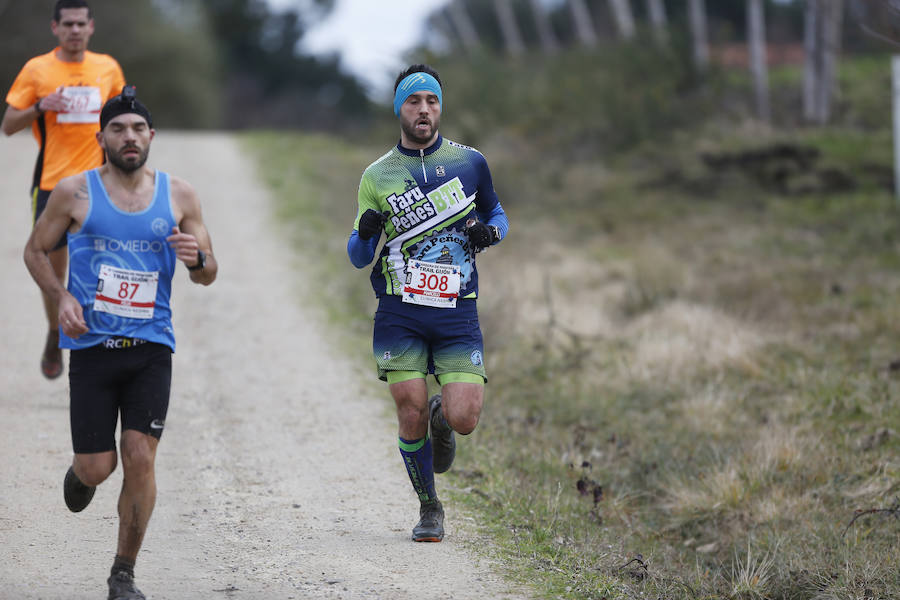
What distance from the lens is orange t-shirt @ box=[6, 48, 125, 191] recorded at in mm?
7379

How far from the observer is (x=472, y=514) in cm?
626

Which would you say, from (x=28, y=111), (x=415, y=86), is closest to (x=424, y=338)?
(x=415, y=86)

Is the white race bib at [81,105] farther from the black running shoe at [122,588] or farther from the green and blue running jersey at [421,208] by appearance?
the black running shoe at [122,588]

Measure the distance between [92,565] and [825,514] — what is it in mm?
4618

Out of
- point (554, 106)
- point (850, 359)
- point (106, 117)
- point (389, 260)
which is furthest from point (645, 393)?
point (554, 106)

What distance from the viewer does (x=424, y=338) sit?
5.56 metres

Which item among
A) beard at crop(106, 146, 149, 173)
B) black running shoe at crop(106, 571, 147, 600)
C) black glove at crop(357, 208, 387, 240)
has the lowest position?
black running shoe at crop(106, 571, 147, 600)

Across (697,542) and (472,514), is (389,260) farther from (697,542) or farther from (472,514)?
(697,542)

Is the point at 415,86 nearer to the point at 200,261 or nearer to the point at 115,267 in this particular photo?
the point at 200,261

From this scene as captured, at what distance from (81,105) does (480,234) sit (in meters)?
3.61

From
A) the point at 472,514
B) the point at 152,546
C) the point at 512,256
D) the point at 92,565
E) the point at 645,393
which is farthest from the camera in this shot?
the point at 512,256

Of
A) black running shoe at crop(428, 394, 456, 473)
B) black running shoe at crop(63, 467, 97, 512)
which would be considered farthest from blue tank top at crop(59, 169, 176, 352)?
black running shoe at crop(428, 394, 456, 473)

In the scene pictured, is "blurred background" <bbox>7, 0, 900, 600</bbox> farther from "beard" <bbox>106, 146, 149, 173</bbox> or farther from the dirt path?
"beard" <bbox>106, 146, 149, 173</bbox>

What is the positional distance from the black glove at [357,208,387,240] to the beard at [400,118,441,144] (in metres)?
0.46
